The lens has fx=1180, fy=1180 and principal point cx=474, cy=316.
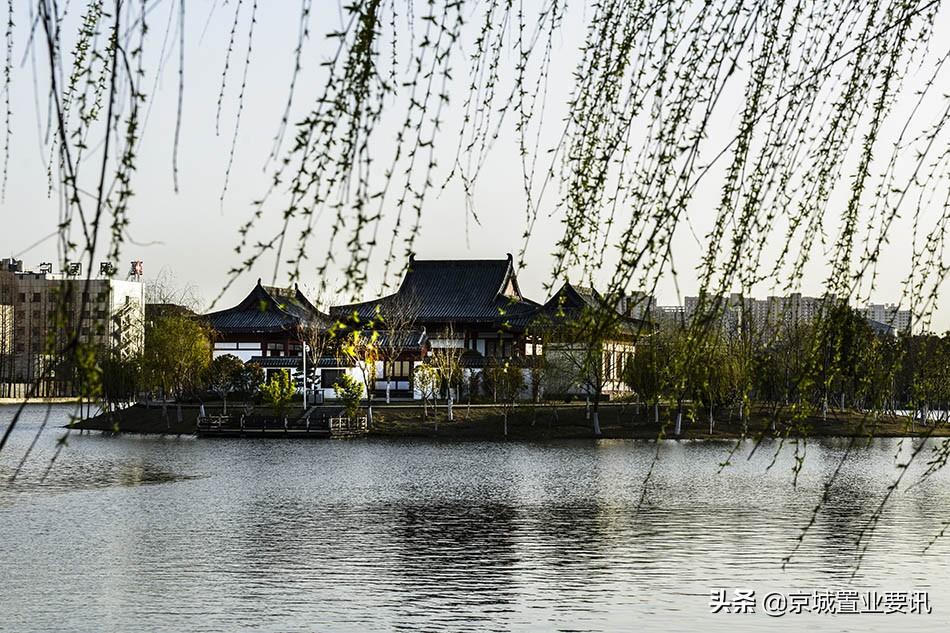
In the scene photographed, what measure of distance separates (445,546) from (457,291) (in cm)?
3829

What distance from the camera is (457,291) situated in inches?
2197

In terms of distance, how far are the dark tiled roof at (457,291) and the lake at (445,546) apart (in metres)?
21.9

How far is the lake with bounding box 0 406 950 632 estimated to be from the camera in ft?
43.0

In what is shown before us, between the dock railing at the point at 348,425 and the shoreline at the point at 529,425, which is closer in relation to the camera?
the dock railing at the point at 348,425

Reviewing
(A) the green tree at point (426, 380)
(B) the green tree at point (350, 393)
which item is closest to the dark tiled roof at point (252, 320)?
(B) the green tree at point (350, 393)

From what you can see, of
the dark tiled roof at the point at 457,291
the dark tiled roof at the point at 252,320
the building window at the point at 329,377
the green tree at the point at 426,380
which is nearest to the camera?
the green tree at the point at 426,380

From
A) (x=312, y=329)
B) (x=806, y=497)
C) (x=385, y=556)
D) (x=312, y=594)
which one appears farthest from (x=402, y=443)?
(x=312, y=594)

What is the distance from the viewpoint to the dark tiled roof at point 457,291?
173ft

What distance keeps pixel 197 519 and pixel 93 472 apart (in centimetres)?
1058

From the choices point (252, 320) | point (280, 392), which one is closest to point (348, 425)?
point (280, 392)

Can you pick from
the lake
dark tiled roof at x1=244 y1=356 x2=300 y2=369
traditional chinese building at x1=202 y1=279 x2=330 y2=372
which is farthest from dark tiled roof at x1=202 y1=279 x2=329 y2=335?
the lake

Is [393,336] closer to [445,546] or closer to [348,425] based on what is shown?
[348,425]

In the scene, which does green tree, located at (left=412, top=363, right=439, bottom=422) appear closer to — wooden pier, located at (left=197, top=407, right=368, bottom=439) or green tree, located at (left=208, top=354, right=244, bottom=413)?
Result: wooden pier, located at (left=197, top=407, right=368, bottom=439)

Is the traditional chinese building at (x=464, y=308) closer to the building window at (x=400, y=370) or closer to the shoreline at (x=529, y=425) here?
the building window at (x=400, y=370)
